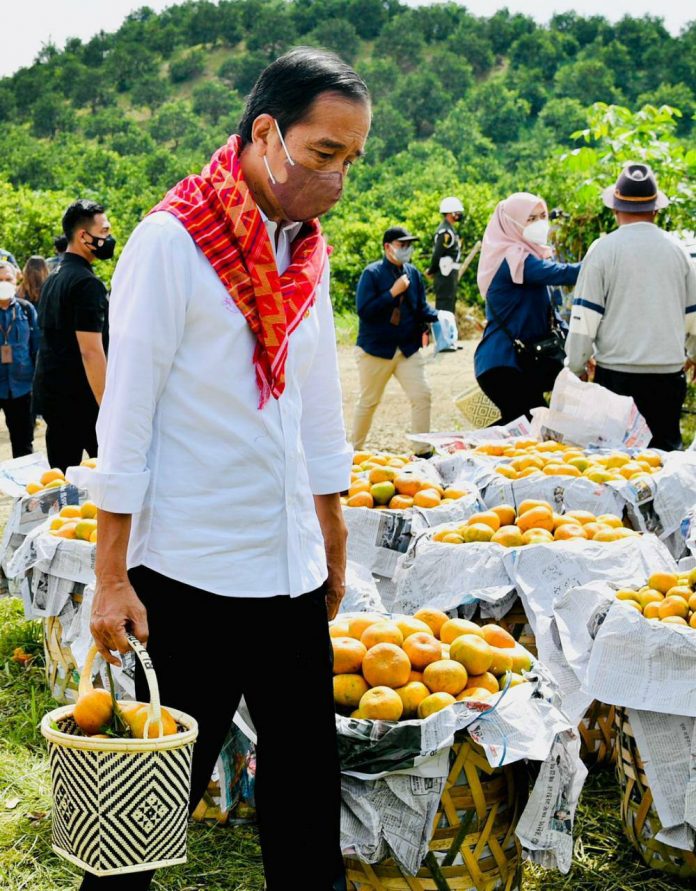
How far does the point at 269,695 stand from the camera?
1.87 m

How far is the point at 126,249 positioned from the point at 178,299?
0.44 ft

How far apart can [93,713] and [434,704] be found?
0.98m

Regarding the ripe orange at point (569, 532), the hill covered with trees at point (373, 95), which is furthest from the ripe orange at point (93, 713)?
the hill covered with trees at point (373, 95)

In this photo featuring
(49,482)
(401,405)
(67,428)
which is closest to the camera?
(49,482)

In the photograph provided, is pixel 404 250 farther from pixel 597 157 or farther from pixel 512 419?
pixel 512 419

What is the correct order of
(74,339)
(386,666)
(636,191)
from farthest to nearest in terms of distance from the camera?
(636,191) < (74,339) < (386,666)

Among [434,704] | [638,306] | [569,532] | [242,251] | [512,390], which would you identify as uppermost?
[242,251]

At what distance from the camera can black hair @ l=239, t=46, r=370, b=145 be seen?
1.74 m

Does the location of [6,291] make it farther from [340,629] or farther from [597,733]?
[597,733]

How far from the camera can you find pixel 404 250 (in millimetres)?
7555

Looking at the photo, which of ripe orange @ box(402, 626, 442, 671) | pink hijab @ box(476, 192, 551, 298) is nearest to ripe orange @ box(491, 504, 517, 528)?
ripe orange @ box(402, 626, 442, 671)

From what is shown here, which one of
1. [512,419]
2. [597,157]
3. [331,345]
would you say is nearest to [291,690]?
[331,345]

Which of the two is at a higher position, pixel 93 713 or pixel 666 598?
pixel 93 713

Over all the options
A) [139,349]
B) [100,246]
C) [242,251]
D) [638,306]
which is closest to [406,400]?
[638,306]
